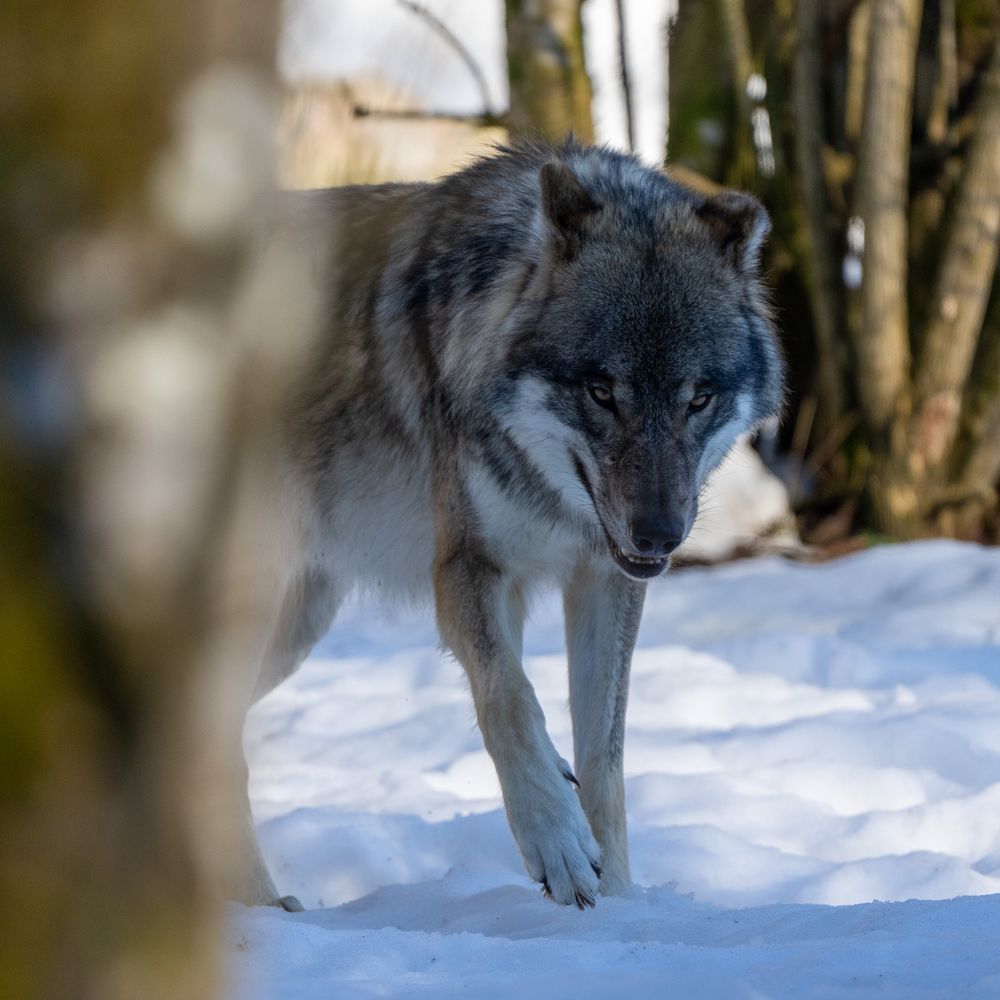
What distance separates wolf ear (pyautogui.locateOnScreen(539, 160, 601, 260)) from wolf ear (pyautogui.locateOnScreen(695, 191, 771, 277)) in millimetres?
343

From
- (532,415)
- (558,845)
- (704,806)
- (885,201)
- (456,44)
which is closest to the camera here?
(558,845)

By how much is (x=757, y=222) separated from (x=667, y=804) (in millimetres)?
1708

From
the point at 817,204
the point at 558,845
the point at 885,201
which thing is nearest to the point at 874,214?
the point at 885,201

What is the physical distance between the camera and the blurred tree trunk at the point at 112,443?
0.98 meters

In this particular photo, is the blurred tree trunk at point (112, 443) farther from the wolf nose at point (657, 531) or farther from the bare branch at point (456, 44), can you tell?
the bare branch at point (456, 44)

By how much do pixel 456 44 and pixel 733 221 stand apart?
2996mm

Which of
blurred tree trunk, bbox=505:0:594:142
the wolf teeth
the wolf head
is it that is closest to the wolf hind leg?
the wolf head

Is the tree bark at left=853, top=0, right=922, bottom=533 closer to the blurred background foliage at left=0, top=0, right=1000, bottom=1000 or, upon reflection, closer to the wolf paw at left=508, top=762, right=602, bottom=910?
the wolf paw at left=508, top=762, right=602, bottom=910

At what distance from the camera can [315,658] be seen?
5.95 m

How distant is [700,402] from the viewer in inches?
132

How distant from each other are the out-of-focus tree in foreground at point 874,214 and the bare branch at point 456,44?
140 cm

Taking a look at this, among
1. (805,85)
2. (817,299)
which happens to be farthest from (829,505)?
(805,85)

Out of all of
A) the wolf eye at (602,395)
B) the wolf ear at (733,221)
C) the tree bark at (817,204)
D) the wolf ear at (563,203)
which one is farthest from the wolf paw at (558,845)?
the tree bark at (817,204)

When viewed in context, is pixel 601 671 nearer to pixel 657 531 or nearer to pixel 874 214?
pixel 657 531
